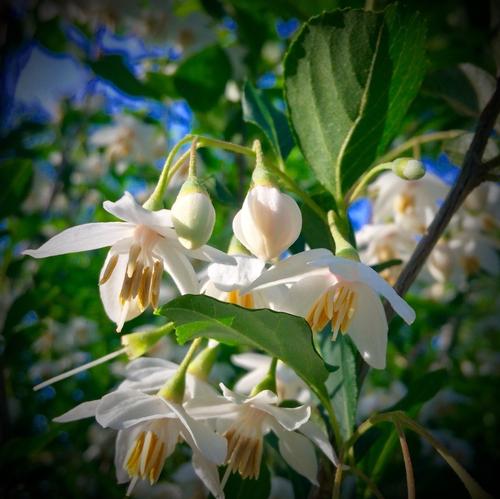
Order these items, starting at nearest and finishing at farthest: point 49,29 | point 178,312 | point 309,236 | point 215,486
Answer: point 178,312 → point 215,486 → point 309,236 → point 49,29

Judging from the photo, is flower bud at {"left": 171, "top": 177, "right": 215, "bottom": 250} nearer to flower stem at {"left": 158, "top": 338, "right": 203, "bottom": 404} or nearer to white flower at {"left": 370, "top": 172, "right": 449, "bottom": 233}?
flower stem at {"left": 158, "top": 338, "right": 203, "bottom": 404}

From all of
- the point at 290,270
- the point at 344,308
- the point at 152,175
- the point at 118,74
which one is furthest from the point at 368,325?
the point at 152,175

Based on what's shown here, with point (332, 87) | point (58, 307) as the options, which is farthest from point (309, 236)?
point (58, 307)

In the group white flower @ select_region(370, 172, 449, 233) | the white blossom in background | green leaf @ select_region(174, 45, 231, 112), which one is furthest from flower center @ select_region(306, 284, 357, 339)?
the white blossom in background

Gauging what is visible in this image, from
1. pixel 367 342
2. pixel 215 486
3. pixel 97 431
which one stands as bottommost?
pixel 97 431

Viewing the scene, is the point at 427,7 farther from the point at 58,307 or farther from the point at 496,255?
the point at 58,307
